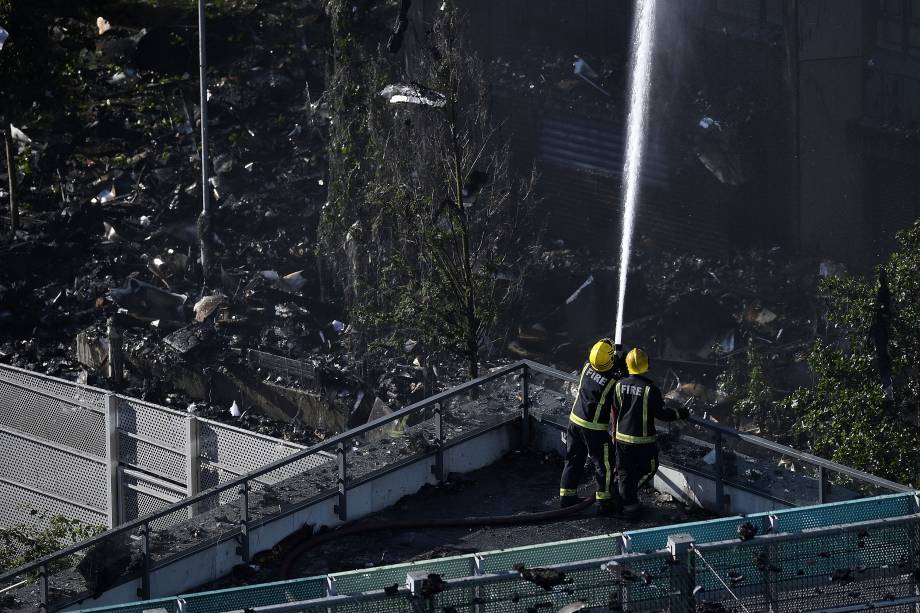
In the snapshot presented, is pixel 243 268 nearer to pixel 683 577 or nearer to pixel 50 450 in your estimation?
pixel 50 450

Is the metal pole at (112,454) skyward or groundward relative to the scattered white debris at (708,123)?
groundward

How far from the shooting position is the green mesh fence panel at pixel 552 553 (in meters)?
6.91

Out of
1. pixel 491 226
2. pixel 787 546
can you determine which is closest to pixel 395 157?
pixel 491 226

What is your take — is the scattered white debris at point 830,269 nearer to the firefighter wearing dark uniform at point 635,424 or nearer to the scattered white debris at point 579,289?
the scattered white debris at point 579,289

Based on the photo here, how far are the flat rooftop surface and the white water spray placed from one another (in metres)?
12.4

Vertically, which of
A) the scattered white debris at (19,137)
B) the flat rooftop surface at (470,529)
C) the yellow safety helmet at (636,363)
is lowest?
the flat rooftop surface at (470,529)

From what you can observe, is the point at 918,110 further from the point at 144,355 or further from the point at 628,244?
the point at 144,355

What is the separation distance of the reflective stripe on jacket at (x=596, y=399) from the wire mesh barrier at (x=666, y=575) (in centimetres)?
207

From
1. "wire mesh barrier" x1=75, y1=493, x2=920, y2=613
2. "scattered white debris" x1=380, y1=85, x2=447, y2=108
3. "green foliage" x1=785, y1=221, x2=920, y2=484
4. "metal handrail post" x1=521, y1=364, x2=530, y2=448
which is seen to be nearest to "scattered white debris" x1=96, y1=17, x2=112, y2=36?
"scattered white debris" x1=380, y1=85, x2=447, y2=108

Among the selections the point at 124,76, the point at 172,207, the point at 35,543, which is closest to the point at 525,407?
the point at 35,543

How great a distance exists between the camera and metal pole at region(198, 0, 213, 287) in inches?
798

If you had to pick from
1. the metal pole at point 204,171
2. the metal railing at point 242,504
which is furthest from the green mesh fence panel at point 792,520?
the metal pole at point 204,171

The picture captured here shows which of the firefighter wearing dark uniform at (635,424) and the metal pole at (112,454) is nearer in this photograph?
the firefighter wearing dark uniform at (635,424)

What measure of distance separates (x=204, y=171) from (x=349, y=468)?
12.1 m
